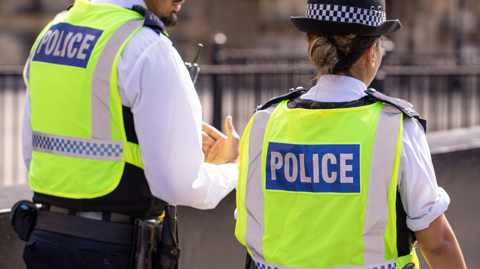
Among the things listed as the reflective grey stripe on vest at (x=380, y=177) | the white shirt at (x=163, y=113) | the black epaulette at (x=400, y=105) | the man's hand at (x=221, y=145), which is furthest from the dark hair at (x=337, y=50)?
the man's hand at (x=221, y=145)

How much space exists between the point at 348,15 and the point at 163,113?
0.72 m

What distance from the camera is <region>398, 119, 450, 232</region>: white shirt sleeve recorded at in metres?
1.92

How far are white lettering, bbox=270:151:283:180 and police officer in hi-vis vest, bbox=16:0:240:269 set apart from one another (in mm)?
338

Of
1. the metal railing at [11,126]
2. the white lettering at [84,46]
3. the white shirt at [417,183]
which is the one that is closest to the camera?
the white shirt at [417,183]

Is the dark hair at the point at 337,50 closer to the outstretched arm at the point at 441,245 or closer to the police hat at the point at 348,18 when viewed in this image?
the police hat at the point at 348,18

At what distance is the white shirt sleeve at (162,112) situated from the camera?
2.21m

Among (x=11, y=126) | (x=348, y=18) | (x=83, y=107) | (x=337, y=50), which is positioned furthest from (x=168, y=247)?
(x=11, y=126)

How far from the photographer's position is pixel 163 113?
2213 mm

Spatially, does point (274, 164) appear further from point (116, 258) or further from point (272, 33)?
point (272, 33)

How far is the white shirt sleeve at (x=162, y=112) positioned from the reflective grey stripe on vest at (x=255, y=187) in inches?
9.8

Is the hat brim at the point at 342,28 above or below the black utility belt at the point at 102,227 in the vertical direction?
above

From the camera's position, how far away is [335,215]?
6.48 feet

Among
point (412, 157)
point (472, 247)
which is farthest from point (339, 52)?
point (472, 247)

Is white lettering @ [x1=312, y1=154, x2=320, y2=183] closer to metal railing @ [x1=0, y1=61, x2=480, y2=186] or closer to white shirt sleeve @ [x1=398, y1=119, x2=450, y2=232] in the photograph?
white shirt sleeve @ [x1=398, y1=119, x2=450, y2=232]
